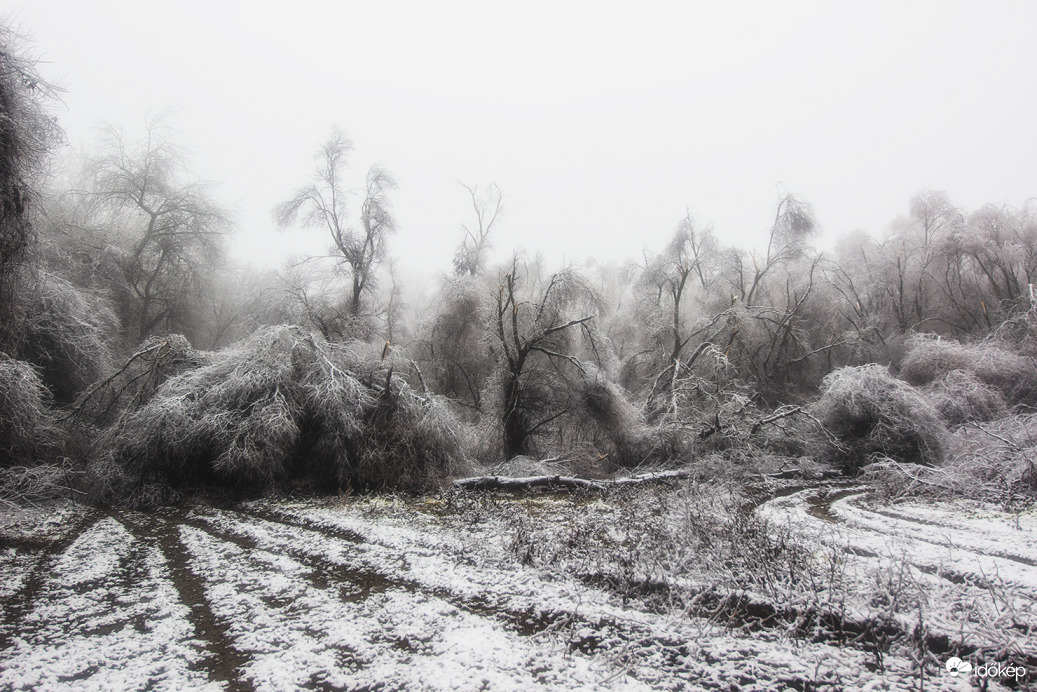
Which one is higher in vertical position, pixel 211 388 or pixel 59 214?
pixel 59 214

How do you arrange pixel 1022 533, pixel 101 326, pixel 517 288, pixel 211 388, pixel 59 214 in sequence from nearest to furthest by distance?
1. pixel 1022 533
2. pixel 211 388
3. pixel 101 326
4. pixel 59 214
5. pixel 517 288

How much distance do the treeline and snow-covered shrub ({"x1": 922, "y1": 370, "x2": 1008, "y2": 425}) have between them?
2.6 inches

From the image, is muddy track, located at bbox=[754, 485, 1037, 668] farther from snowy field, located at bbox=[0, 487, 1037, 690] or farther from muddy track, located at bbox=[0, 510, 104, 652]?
muddy track, located at bbox=[0, 510, 104, 652]

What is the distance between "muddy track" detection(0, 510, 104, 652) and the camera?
391 centimetres

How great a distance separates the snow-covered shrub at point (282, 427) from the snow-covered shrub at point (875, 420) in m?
11.2

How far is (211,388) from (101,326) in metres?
3.91

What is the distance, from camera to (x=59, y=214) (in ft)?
45.3

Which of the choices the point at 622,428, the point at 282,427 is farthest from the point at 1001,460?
the point at 282,427

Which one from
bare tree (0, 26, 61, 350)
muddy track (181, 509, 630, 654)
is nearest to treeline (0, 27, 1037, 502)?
bare tree (0, 26, 61, 350)

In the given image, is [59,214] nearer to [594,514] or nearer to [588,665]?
[594,514]

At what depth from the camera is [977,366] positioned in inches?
536

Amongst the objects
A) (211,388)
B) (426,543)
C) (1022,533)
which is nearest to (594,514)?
(426,543)

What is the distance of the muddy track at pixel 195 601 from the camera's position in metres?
3.28

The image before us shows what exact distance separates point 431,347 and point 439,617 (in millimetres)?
12715
